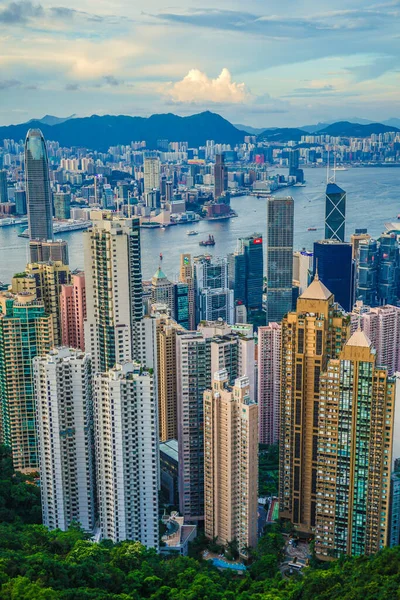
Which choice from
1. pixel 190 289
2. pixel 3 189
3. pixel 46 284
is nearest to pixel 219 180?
pixel 3 189

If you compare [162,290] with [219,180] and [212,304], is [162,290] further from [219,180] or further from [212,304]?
[219,180]

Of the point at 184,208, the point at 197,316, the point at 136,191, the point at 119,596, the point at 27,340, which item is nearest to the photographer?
the point at 119,596

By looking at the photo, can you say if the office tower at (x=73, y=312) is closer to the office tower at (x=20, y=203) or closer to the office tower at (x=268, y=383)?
the office tower at (x=268, y=383)

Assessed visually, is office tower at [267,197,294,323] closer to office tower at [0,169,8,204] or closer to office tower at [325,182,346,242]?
office tower at [325,182,346,242]

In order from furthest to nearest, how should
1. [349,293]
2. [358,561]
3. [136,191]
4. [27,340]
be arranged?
1. [136,191]
2. [349,293]
3. [27,340]
4. [358,561]

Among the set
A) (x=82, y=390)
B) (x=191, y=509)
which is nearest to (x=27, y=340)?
(x=82, y=390)

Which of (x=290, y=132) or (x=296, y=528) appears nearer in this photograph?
(x=296, y=528)

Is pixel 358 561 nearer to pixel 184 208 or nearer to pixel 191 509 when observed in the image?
pixel 191 509

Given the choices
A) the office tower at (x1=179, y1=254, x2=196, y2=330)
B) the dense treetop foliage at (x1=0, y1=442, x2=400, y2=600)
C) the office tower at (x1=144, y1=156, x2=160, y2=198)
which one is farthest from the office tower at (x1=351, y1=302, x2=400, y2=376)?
the office tower at (x1=144, y1=156, x2=160, y2=198)

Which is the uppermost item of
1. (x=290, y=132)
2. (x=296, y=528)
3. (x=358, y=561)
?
(x=290, y=132)
